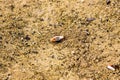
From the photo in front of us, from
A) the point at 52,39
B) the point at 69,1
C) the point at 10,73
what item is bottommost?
the point at 10,73

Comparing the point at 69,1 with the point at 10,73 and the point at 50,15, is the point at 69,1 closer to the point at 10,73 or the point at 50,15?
the point at 50,15

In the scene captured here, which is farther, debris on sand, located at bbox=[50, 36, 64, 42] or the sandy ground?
debris on sand, located at bbox=[50, 36, 64, 42]

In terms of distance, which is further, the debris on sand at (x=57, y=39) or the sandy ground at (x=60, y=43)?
the debris on sand at (x=57, y=39)

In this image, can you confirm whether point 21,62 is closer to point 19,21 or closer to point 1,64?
point 1,64

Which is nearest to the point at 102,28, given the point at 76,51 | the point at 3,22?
the point at 76,51

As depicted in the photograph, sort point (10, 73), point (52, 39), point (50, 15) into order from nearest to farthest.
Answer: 1. point (10, 73)
2. point (52, 39)
3. point (50, 15)

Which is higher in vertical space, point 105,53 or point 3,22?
point 3,22

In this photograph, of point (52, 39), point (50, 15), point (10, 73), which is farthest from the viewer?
point (50, 15)

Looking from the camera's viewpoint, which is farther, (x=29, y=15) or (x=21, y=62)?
(x=29, y=15)
